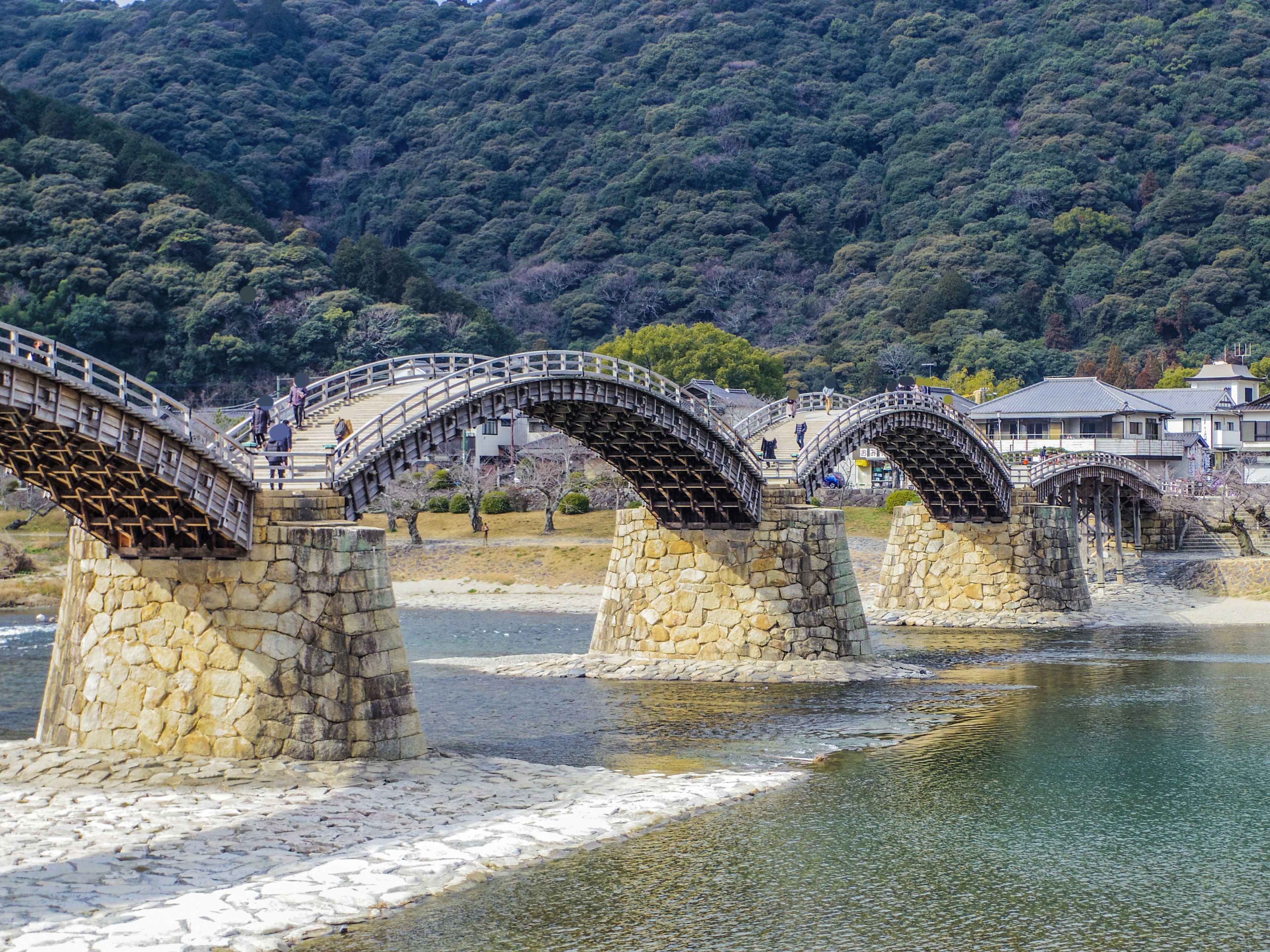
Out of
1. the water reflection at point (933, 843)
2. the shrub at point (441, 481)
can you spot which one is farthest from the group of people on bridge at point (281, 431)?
the shrub at point (441, 481)

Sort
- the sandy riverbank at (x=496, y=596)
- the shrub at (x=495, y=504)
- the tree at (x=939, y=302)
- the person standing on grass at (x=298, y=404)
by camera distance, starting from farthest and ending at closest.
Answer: the tree at (x=939, y=302), the shrub at (x=495, y=504), the sandy riverbank at (x=496, y=596), the person standing on grass at (x=298, y=404)

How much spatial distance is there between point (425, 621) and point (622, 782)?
2711cm

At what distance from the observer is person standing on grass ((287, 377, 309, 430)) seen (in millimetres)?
25234

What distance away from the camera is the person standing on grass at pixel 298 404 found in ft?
82.8

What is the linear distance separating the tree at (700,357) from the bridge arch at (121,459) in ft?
197

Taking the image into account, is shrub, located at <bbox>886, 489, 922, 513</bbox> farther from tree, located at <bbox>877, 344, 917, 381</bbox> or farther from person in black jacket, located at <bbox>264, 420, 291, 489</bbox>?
person in black jacket, located at <bbox>264, 420, 291, 489</bbox>

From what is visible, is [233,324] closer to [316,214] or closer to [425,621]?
[425,621]

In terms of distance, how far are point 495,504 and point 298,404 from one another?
39.7 metres

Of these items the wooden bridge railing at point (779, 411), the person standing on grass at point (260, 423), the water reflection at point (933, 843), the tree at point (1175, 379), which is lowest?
the water reflection at point (933, 843)

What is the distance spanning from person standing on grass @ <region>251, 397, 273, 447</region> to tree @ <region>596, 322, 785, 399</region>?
189 ft

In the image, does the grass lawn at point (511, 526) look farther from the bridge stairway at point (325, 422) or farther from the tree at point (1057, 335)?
the tree at point (1057, 335)

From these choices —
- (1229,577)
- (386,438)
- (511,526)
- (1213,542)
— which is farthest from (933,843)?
(1213,542)

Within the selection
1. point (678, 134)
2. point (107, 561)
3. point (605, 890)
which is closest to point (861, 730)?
point (605, 890)

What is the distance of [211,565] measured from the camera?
21.7 metres
